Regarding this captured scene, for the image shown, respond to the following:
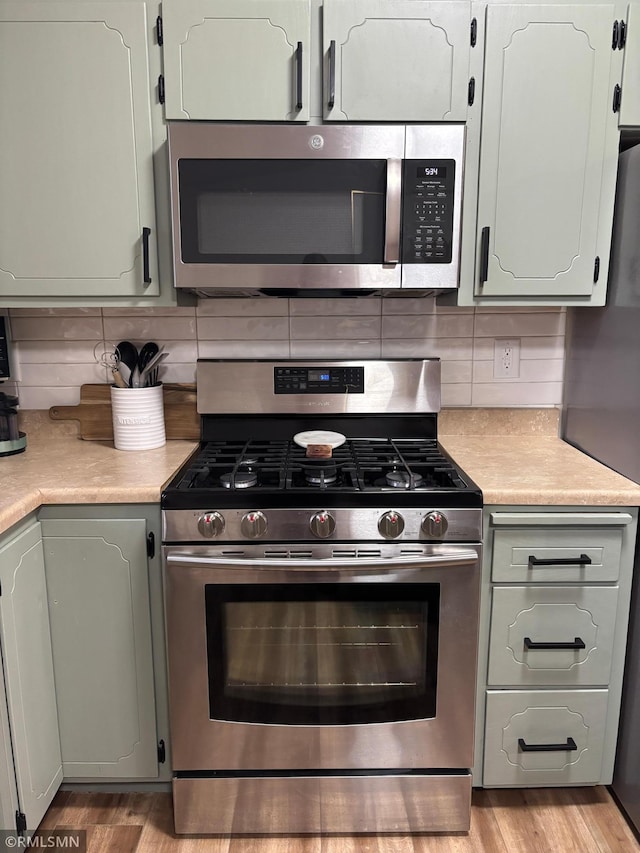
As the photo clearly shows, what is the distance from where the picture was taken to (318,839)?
1563mm

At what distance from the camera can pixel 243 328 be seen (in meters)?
1.98

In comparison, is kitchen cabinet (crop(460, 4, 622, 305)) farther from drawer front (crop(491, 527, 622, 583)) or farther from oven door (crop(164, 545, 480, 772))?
oven door (crop(164, 545, 480, 772))

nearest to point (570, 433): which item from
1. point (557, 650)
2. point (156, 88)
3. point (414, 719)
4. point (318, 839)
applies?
point (557, 650)

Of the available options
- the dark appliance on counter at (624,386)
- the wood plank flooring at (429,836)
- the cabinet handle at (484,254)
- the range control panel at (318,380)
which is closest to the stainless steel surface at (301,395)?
the range control panel at (318,380)

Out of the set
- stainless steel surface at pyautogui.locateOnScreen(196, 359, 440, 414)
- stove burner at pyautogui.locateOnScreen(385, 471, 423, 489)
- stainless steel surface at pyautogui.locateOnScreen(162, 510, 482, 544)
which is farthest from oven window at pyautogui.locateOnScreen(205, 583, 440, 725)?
stainless steel surface at pyautogui.locateOnScreen(196, 359, 440, 414)

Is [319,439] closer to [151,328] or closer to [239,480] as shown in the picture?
[239,480]

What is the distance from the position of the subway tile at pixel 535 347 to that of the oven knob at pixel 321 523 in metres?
0.91

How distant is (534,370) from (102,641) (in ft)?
5.17

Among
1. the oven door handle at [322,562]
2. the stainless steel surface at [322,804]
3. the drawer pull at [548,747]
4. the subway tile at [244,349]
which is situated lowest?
the stainless steel surface at [322,804]

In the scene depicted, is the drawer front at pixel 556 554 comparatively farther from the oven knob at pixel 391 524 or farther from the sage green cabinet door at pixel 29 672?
the sage green cabinet door at pixel 29 672

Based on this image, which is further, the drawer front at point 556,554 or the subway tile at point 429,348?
the subway tile at point 429,348

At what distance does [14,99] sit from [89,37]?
0.26 m

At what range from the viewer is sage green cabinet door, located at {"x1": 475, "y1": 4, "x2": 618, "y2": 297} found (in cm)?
156

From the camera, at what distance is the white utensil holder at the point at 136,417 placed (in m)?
1.80
